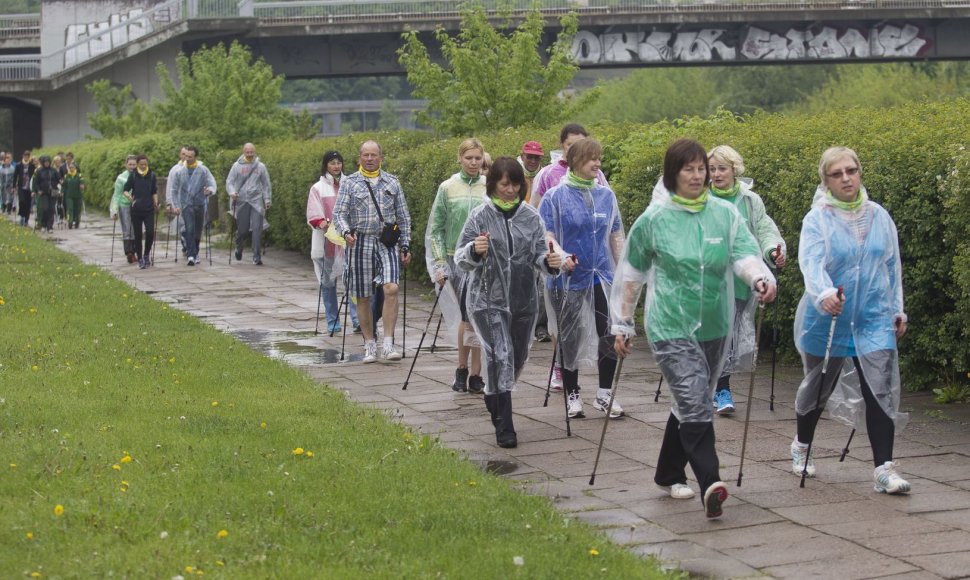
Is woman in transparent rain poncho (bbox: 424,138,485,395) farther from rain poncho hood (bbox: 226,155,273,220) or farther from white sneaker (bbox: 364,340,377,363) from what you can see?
rain poncho hood (bbox: 226,155,273,220)

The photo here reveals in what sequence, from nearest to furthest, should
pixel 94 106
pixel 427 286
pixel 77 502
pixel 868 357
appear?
pixel 77 502 < pixel 868 357 < pixel 427 286 < pixel 94 106

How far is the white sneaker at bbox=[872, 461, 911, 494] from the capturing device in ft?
23.2

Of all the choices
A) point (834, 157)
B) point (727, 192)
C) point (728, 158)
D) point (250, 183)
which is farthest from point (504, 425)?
point (250, 183)

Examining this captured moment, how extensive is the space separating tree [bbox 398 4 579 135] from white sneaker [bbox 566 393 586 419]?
15165mm

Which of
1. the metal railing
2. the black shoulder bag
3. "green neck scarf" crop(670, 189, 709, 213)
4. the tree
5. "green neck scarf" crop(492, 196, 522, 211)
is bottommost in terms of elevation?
the black shoulder bag

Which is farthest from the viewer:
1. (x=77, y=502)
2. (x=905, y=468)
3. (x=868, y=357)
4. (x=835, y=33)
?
(x=835, y=33)

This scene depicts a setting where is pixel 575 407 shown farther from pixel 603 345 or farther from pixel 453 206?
pixel 453 206

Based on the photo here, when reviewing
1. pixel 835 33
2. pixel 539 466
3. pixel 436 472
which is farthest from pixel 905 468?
pixel 835 33

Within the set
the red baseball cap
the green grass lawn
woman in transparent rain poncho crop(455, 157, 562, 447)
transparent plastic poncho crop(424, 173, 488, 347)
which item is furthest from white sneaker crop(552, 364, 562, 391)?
the red baseball cap

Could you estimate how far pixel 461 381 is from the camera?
1066cm

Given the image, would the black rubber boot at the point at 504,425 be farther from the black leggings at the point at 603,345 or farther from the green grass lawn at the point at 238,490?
the black leggings at the point at 603,345

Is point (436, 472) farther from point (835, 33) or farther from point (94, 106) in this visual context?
point (94, 106)

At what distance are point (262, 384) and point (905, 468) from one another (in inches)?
174

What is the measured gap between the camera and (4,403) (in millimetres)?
8805
